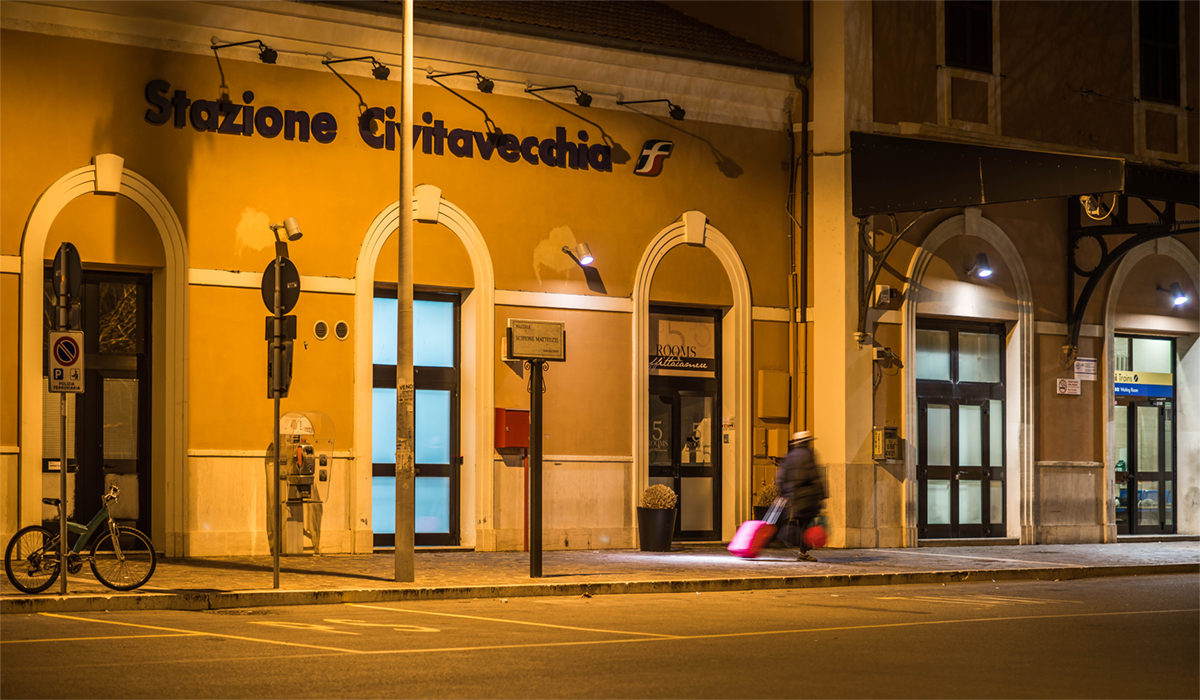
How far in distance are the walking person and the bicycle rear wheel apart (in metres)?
9.13

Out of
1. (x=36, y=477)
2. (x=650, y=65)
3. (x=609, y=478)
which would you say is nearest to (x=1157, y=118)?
(x=650, y=65)

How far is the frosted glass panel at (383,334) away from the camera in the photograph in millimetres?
19062

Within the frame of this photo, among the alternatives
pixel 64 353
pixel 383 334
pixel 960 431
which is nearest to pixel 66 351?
pixel 64 353

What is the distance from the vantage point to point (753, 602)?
14.4 meters

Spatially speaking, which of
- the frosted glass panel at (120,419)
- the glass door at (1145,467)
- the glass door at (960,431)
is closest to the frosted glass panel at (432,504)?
the frosted glass panel at (120,419)

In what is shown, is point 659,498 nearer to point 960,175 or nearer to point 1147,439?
point 960,175

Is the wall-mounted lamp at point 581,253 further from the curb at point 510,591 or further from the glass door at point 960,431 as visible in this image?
the glass door at point 960,431

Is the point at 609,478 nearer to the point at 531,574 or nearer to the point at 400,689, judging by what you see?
the point at 531,574

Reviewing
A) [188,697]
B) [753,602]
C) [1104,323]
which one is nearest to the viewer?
[188,697]

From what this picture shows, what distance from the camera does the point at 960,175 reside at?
2036 centimetres

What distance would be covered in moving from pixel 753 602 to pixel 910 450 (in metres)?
8.17

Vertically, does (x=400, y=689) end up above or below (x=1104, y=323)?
below

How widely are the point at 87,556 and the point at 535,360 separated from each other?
529cm

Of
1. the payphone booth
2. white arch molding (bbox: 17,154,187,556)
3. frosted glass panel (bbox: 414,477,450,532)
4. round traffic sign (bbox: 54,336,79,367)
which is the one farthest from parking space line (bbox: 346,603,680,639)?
frosted glass panel (bbox: 414,477,450,532)
